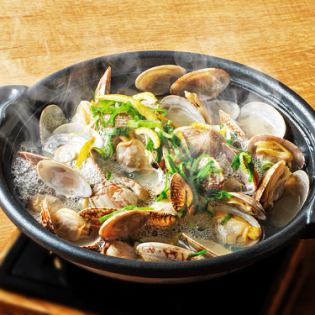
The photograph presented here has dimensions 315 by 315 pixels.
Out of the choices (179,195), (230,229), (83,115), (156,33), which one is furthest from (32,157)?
(156,33)

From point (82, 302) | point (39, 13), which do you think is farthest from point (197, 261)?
point (39, 13)

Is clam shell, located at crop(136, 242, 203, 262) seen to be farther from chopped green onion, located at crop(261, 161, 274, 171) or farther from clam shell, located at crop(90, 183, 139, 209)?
chopped green onion, located at crop(261, 161, 274, 171)

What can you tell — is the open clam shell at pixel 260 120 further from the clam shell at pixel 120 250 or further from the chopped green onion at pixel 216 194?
the clam shell at pixel 120 250

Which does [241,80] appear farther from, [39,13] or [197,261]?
[39,13]

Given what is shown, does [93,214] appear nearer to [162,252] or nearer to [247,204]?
[162,252]

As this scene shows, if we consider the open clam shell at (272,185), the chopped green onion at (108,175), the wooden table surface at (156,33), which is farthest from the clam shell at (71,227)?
the wooden table surface at (156,33)

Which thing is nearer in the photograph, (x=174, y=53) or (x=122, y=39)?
(x=174, y=53)

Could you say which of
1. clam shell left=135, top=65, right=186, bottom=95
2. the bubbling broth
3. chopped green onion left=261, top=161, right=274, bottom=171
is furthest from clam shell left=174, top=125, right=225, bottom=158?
clam shell left=135, top=65, right=186, bottom=95
